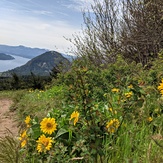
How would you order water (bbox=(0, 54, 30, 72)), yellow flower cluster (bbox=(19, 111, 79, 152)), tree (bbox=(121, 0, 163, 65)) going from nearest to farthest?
yellow flower cluster (bbox=(19, 111, 79, 152))
tree (bbox=(121, 0, 163, 65))
water (bbox=(0, 54, 30, 72))

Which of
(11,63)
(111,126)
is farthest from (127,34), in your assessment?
(11,63)

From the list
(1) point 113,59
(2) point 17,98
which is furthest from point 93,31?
(2) point 17,98

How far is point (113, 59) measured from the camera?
857 centimetres

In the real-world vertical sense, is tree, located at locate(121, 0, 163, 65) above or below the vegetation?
above

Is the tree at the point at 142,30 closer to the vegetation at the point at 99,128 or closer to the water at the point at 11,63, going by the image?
the vegetation at the point at 99,128

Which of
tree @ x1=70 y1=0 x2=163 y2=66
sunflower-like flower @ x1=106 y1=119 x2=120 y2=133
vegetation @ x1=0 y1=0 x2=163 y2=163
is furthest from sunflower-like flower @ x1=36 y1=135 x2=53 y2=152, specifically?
tree @ x1=70 y1=0 x2=163 y2=66

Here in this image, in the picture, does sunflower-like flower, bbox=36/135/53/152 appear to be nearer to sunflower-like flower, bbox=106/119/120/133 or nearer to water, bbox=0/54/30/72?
sunflower-like flower, bbox=106/119/120/133

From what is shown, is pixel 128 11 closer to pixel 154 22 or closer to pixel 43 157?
pixel 154 22

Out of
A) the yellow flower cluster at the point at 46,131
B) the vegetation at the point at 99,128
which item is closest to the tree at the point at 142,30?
the vegetation at the point at 99,128

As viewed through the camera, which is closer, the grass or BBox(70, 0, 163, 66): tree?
the grass

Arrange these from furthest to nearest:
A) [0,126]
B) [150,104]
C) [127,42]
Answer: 1. [127,42]
2. [0,126]
3. [150,104]

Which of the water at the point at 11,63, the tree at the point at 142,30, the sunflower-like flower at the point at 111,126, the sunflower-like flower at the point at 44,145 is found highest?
the tree at the point at 142,30

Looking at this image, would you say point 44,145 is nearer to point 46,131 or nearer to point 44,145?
point 44,145

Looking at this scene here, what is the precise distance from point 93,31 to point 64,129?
7427 millimetres
